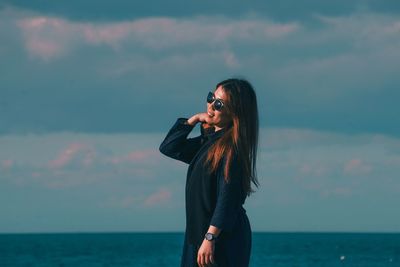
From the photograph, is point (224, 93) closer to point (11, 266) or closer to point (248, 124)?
point (248, 124)

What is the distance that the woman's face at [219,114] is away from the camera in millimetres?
7238

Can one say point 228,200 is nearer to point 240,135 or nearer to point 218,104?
point 240,135

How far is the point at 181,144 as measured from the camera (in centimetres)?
762

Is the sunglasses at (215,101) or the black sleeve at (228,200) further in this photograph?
the sunglasses at (215,101)

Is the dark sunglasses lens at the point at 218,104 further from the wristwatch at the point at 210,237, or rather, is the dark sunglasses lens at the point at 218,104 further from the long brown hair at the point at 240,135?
the wristwatch at the point at 210,237

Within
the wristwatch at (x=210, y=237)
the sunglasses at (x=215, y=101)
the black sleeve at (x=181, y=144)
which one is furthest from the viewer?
the black sleeve at (x=181, y=144)

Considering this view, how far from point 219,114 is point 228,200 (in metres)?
0.55

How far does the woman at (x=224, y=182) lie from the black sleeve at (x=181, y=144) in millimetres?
262

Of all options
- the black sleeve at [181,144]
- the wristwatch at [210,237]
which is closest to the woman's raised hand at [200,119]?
the black sleeve at [181,144]

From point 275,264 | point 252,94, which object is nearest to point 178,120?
point 252,94

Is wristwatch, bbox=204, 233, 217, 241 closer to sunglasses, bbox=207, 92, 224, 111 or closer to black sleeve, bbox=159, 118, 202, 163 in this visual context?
black sleeve, bbox=159, 118, 202, 163

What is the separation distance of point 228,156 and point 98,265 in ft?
226

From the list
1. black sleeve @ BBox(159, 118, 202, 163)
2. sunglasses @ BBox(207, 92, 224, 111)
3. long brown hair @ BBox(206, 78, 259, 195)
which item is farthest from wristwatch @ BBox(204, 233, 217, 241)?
sunglasses @ BBox(207, 92, 224, 111)

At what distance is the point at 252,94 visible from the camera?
7246 mm
